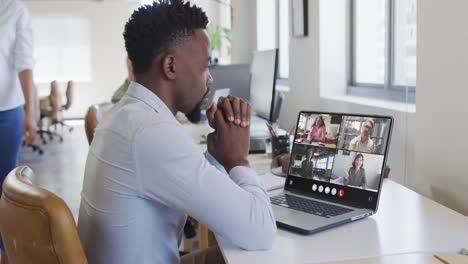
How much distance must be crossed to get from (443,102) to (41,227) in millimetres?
1174

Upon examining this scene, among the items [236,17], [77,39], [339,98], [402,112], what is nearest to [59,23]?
[77,39]

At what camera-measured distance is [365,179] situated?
1455 millimetres

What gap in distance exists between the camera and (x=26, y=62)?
2432 mm

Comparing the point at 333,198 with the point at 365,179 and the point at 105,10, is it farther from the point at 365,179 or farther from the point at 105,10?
the point at 105,10

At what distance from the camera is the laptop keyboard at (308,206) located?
140 cm

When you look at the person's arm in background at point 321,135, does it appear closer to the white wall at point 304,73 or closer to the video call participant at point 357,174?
the video call participant at point 357,174

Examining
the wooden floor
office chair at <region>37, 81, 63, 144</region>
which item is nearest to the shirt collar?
the wooden floor

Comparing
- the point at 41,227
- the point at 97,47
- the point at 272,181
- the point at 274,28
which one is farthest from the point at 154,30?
the point at 97,47

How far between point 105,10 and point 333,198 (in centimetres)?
1020

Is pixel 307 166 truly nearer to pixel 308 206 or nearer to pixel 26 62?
pixel 308 206

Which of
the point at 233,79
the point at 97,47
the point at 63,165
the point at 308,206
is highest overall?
the point at 97,47

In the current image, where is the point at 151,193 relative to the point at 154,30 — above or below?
below

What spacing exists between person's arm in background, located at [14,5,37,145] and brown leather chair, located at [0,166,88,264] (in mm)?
1573

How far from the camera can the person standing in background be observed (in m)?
2.36
